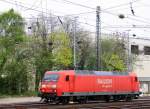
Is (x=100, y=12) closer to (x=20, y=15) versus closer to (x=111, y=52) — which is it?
(x=20, y=15)

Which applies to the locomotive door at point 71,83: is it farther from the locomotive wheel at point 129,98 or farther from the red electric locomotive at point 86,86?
the locomotive wheel at point 129,98

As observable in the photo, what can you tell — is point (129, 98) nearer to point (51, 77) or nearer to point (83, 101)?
point (83, 101)

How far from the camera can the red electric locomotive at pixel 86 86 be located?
3778 centimetres

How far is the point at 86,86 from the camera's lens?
39.8 m

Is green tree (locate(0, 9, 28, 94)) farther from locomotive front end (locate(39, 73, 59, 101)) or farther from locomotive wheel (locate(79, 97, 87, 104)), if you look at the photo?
locomotive wheel (locate(79, 97, 87, 104))

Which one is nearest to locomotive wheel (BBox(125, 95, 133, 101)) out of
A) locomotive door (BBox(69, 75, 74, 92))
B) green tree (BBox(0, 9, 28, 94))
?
locomotive door (BBox(69, 75, 74, 92))

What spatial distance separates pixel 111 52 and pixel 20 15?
24.2m

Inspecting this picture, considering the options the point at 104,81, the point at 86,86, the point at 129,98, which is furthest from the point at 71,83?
the point at 129,98

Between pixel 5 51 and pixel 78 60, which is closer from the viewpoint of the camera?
pixel 5 51

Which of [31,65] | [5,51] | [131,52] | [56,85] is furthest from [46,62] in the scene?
[131,52]

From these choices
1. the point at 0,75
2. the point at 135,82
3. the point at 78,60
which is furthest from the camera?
the point at 78,60

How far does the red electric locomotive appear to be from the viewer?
37781mm

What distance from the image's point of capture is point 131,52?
90.3m

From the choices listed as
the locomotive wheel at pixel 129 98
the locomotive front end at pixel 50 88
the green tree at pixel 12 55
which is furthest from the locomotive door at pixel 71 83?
the green tree at pixel 12 55
